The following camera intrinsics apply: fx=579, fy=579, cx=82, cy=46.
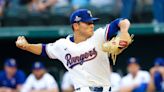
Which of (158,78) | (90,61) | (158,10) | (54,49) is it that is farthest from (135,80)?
(90,61)

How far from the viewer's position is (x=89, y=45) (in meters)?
5.73

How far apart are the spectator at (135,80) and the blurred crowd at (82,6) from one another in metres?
1.00

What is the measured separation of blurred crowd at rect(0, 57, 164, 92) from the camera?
10461mm

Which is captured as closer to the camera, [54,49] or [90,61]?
[90,61]

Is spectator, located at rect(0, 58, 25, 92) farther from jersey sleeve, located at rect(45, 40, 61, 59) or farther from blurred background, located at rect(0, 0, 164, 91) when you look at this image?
jersey sleeve, located at rect(45, 40, 61, 59)

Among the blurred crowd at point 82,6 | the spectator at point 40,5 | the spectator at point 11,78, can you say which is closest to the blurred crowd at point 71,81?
the spectator at point 11,78

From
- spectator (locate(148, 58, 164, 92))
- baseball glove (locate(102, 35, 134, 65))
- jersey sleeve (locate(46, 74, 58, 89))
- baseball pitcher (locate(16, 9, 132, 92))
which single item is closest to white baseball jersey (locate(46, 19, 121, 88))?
baseball pitcher (locate(16, 9, 132, 92))

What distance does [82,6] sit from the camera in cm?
1155

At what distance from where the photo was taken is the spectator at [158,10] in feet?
35.7

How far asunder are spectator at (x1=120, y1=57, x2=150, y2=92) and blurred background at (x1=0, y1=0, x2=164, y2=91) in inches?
28.3

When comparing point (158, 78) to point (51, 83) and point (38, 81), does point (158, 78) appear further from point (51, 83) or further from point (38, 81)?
point (38, 81)

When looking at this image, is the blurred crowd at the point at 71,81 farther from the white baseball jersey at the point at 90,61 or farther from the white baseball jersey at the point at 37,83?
the white baseball jersey at the point at 90,61

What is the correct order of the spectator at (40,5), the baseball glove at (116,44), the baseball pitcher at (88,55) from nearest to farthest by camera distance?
the baseball glove at (116,44)
the baseball pitcher at (88,55)
the spectator at (40,5)

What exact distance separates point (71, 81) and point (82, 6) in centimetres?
156
